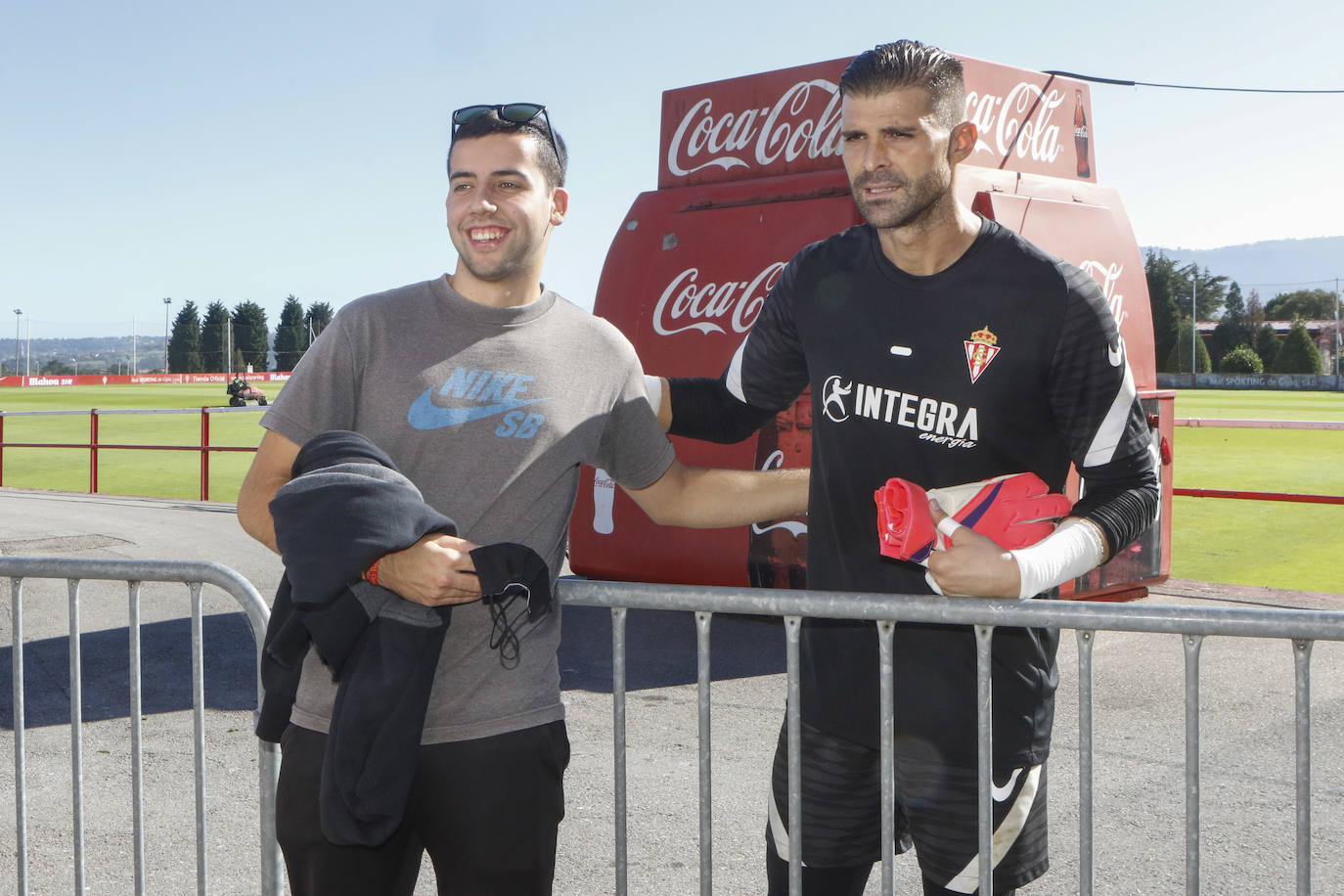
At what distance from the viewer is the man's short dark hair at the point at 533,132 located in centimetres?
244

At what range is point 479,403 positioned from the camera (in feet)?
7.58

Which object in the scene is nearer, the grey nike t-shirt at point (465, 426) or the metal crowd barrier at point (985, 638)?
the metal crowd barrier at point (985, 638)

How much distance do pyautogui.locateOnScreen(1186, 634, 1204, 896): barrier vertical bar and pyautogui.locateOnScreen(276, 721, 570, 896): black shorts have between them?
1.20 metres

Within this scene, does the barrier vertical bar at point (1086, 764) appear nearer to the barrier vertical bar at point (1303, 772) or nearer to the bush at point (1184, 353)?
the barrier vertical bar at point (1303, 772)

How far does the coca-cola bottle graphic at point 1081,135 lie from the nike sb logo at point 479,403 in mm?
6361

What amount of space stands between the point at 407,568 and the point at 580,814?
2651mm

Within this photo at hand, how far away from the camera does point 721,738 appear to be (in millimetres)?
5312

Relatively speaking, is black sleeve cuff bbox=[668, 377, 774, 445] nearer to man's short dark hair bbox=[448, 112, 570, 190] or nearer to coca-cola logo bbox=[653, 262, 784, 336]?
man's short dark hair bbox=[448, 112, 570, 190]

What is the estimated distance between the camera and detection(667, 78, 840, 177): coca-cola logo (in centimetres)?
705

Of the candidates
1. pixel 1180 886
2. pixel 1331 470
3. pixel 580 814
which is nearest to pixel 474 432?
pixel 580 814

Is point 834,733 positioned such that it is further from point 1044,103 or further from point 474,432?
point 1044,103

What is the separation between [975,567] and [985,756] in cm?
38

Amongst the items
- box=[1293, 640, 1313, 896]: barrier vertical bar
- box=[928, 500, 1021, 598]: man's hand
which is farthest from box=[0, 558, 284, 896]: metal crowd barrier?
box=[1293, 640, 1313, 896]: barrier vertical bar

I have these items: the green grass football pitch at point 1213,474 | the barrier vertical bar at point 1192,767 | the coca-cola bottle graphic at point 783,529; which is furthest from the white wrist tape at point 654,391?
the green grass football pitch at point 1213,474
